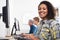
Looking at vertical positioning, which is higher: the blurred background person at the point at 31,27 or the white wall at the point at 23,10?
the white wall at the point at 23,10

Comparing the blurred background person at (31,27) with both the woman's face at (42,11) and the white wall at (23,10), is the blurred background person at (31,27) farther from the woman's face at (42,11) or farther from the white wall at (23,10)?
the woman's face at (42,11)

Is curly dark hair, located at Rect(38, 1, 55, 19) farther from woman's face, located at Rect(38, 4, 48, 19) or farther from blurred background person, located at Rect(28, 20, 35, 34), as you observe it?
blurred background person, located at Rect(28, 20, 35, 34)

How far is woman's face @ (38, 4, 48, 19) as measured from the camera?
1.58 meters

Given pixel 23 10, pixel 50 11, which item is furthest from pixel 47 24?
pixel 23 10

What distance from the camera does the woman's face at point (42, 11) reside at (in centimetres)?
158

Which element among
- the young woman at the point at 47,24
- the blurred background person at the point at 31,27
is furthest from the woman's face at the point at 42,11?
the blurred background person at the point at 31,27

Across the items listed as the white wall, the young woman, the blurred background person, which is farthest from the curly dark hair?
the blurred background person

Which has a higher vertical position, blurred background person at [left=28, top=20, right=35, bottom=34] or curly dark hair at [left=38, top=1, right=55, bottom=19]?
curly dark hair at [left=38, top=1, right=55, bottom=19]

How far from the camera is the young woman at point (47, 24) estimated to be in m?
1.52

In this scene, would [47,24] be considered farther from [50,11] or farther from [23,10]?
[23,10]

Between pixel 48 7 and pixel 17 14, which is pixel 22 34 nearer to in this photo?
pixel 17 14

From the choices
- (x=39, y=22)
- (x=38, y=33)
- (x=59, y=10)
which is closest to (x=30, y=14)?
(x=39, y=22)

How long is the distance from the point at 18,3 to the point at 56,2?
48 centimetres

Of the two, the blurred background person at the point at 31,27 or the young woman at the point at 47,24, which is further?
the blurred background person at the point at 31,27
